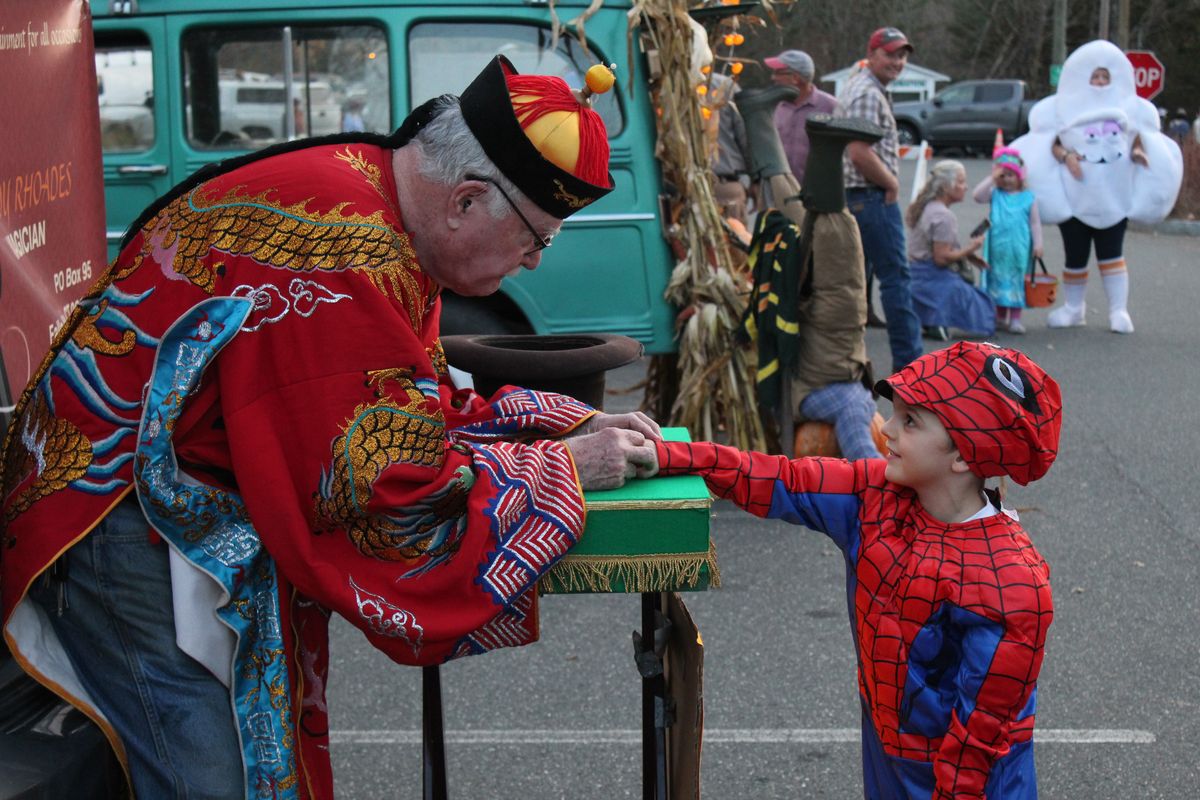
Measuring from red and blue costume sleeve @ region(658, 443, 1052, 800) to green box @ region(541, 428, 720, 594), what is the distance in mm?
213

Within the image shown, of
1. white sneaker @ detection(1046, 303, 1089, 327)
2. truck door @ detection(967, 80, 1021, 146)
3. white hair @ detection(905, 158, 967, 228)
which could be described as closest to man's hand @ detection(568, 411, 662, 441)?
white hair @ detection(905, 158, 967, 228)

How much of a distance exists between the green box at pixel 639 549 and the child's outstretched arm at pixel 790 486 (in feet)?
0.87

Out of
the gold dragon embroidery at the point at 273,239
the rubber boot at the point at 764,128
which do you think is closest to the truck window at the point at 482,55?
the rubber boot at the point at 764,128

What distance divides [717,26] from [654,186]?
828mm

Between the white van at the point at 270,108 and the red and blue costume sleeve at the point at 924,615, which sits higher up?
the white van at the point at 270,108

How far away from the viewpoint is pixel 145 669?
2.12m

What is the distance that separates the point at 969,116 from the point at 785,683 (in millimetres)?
28741

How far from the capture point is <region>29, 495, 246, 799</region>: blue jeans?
2.10m

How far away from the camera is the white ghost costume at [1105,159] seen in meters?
9.84

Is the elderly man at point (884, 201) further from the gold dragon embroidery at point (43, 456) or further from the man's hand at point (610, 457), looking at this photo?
Result: the gold dragon embroidery at point (43, 456)

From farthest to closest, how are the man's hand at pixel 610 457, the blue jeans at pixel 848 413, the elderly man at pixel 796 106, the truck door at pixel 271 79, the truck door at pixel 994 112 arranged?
the truck door at pixel 994 112, the elderly man at pixel 796 106, the truck door at pixel 271 79, the blue jeans at pixel 848 413, the man's hand at pixel 610 457

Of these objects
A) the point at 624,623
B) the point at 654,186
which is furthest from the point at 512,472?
the point at 654,186

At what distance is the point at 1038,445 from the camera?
7.77 feet

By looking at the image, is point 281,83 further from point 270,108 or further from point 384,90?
point 384,90
